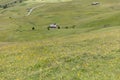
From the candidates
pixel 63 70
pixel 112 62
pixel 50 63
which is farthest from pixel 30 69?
pixel 112 62

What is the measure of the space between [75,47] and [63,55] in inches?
249

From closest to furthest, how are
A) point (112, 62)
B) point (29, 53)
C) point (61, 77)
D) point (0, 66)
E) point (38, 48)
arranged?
1. point (61, 77)
2. point (112, 62)
3. point (0, 66)
4. point (29, 53)
5. point (38, 48)

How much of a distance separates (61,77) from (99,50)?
11185mm

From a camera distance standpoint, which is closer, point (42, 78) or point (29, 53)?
point (42, 78)

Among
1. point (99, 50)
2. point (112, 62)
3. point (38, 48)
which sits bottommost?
point (38, 48)

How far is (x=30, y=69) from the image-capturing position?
28.1 metres

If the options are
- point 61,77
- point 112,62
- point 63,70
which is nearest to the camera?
point 61,77

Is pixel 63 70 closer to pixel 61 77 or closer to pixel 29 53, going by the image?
pixel 61 77

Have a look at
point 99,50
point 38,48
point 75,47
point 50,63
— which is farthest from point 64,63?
point 38,48

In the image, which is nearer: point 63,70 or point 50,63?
point 63,70

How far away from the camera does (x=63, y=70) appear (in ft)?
82.6

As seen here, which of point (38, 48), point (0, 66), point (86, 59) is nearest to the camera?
point (86, 59)

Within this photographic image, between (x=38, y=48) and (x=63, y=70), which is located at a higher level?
(x=63, y=70)

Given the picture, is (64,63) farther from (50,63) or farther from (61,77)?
(61,77)
